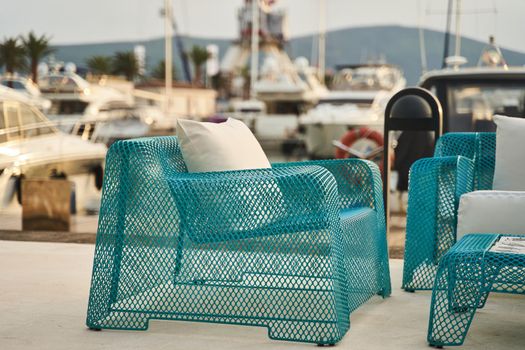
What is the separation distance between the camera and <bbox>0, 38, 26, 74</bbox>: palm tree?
1366 inches

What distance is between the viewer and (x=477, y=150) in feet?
16.0

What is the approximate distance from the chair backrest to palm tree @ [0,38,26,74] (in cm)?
3009

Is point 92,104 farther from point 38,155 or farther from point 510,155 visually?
point 510,155

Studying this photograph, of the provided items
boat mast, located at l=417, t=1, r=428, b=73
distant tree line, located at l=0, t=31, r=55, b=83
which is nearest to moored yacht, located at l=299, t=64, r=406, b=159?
boat mast, located at l=417, t=1, r=428, b=73

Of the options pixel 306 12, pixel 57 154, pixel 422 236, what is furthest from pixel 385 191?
pixel 306 12

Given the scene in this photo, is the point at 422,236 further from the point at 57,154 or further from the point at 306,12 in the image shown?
the point at 306,12

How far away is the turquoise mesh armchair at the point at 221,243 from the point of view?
3.46 metres

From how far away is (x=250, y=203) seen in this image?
3588mm

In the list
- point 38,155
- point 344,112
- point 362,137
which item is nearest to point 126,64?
point 344,112

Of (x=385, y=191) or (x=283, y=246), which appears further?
(x=385, y=191)

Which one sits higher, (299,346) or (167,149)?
(167,149)

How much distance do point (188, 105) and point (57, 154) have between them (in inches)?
2100

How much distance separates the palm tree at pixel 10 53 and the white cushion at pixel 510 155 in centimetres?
3048

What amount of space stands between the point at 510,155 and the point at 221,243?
1.66 metres
